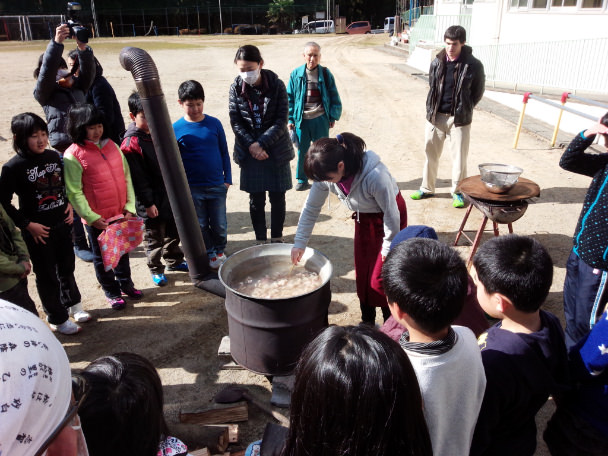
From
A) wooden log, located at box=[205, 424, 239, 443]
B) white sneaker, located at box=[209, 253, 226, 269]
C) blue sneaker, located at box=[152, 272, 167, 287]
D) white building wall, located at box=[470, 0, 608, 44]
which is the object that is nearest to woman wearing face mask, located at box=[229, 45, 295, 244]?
white sneaker, located at box=[209, 253, 226, 269]

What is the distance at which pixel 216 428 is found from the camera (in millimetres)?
2830

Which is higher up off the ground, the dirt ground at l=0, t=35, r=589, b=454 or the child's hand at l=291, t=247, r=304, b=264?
the child's hand at l=291, t=247, r=304, b=264

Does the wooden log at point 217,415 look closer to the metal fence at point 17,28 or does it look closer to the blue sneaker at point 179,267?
the blue sneaker at point 179,267

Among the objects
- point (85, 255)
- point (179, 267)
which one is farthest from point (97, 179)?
point (85, 255)

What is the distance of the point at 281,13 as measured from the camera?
50688mm

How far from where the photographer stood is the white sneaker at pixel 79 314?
411 centimetres

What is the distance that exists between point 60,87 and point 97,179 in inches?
64.6

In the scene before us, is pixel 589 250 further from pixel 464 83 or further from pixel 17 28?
pixel 17 28

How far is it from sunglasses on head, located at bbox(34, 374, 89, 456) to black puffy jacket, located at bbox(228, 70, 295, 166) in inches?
150

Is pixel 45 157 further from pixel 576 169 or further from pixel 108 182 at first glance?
pixel 576 169

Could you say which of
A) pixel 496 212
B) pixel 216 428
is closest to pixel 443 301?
pixel 216 428

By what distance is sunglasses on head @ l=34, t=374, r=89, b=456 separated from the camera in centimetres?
99

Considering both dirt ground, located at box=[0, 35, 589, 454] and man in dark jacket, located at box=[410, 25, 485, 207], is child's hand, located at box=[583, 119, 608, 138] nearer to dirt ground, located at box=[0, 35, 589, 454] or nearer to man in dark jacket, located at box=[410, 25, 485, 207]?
dirt ground, located at box=[0, 35, 589, 454]

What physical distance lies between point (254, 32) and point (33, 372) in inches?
1975
